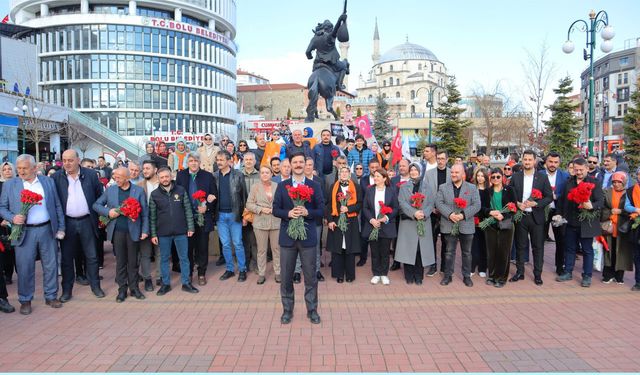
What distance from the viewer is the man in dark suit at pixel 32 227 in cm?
618

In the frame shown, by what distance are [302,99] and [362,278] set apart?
307 feet

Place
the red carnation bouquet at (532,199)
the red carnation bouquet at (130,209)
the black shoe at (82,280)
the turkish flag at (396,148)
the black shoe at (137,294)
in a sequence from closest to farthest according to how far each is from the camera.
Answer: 1. the red carnation bouquet at (130,209)
2. the black shoe at (137,294)
3. the red carnation bouquet at (532,199)
4. the black shoe at (82,280)
5. the turkish flag at (396,148)

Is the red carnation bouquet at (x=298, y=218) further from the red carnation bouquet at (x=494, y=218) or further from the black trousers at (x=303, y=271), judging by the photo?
the red carnation bouquet at (x=494, y=218)

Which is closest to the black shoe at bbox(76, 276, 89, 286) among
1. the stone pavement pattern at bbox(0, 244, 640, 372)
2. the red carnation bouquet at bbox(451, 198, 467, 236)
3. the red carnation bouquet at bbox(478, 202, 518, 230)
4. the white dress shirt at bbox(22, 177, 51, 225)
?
the stone pavement pattern at bbox(0, 244, 640, 372)

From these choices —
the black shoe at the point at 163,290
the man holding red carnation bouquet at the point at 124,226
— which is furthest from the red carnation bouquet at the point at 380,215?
the man holding red carnation bouquet at the point at 124,226

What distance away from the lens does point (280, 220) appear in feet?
23.1

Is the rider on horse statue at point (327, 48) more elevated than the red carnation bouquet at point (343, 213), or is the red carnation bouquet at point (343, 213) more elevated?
the rider on horse statue at point (327, 48)

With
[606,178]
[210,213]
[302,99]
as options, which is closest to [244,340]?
[210,213]

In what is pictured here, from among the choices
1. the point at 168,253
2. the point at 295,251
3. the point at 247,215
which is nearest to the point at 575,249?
the point at 295,251

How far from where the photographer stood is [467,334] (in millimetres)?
5340

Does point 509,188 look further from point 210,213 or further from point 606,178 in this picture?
point 210,213

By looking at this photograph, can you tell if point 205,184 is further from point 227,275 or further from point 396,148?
point 396,148

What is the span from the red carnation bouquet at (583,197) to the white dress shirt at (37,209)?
8060 mm

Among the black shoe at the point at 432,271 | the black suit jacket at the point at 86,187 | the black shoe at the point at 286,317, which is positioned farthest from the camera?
the black shoe at the point at 432,271
